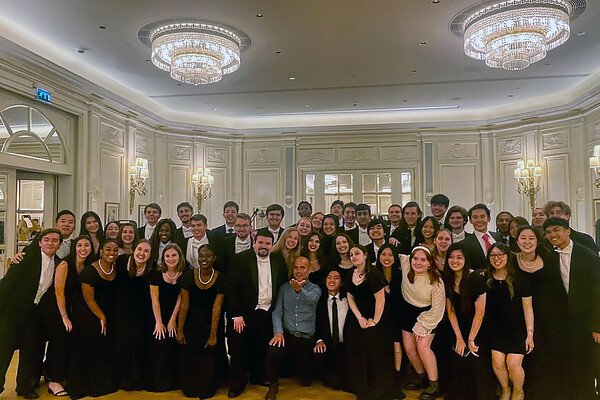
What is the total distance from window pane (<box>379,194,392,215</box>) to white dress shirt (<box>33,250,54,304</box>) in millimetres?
7871

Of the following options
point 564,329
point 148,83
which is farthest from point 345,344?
point 148,83

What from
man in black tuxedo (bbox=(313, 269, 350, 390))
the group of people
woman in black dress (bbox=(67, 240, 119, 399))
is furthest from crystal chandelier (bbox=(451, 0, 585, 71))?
woman in black dress (bbox=(67, 240, 119, 399))

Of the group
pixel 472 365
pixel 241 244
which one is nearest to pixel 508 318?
pixel 472 365

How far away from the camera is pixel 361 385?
379 centimetres

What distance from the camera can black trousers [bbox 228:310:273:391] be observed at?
13.2 feet

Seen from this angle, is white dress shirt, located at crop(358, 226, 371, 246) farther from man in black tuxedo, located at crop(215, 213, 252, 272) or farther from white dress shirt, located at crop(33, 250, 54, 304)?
white dress shirt, located at crop(33, 250, 54, 304)

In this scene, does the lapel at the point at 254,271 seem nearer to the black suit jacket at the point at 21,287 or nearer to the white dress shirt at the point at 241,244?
the white dress shirt at the point at 241,244

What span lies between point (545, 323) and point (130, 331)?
11.3 feet

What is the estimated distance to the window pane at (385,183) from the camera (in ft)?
34.8

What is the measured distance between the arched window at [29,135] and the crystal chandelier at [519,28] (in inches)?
232

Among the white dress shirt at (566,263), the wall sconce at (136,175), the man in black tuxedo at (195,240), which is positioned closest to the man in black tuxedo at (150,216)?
the man in black tuxedo at (195,240)

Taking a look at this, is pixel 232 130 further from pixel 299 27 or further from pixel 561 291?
pixel 561 291

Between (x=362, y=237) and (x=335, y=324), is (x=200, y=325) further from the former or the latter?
(x=362, y=237)

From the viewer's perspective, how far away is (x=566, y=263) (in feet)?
11.5
